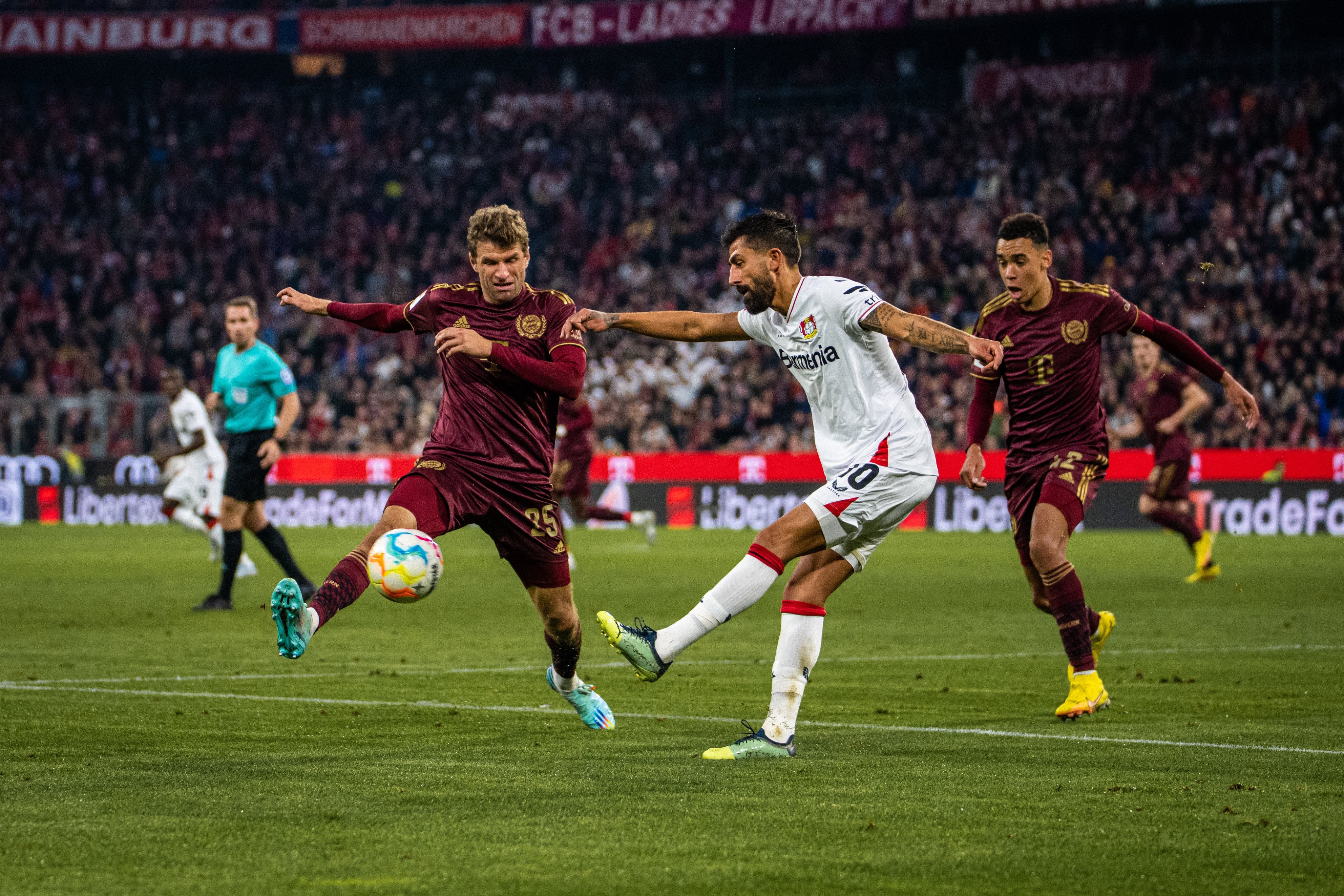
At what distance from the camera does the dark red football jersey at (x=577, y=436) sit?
20.3 m

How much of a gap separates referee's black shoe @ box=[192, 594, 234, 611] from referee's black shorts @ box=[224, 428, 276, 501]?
3.10 feet

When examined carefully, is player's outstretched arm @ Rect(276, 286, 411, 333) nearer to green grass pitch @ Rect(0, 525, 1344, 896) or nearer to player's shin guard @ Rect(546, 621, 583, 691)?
player's shin guard @ Rect(546, 621, 583, 691)

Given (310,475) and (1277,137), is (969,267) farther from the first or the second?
(310,475)

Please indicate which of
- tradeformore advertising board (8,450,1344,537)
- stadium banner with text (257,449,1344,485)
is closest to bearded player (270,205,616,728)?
stadium banner with text (257,449,1344,485)

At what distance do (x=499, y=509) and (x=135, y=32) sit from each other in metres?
37.3

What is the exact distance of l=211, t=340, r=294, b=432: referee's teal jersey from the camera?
544 inches

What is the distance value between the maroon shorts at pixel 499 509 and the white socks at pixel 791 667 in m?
0.98

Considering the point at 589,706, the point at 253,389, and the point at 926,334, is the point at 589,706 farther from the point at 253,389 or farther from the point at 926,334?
the point at 253,389

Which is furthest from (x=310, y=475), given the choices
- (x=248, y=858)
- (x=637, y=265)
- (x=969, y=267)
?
(x=248, y=858)

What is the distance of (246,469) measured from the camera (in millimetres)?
13750

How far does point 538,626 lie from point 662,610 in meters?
1.36

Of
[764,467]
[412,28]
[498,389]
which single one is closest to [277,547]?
[498,389]

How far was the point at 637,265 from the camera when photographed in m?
36.7

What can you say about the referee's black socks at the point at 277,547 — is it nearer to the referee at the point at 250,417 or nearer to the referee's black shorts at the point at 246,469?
the referee at the point at 250,417
